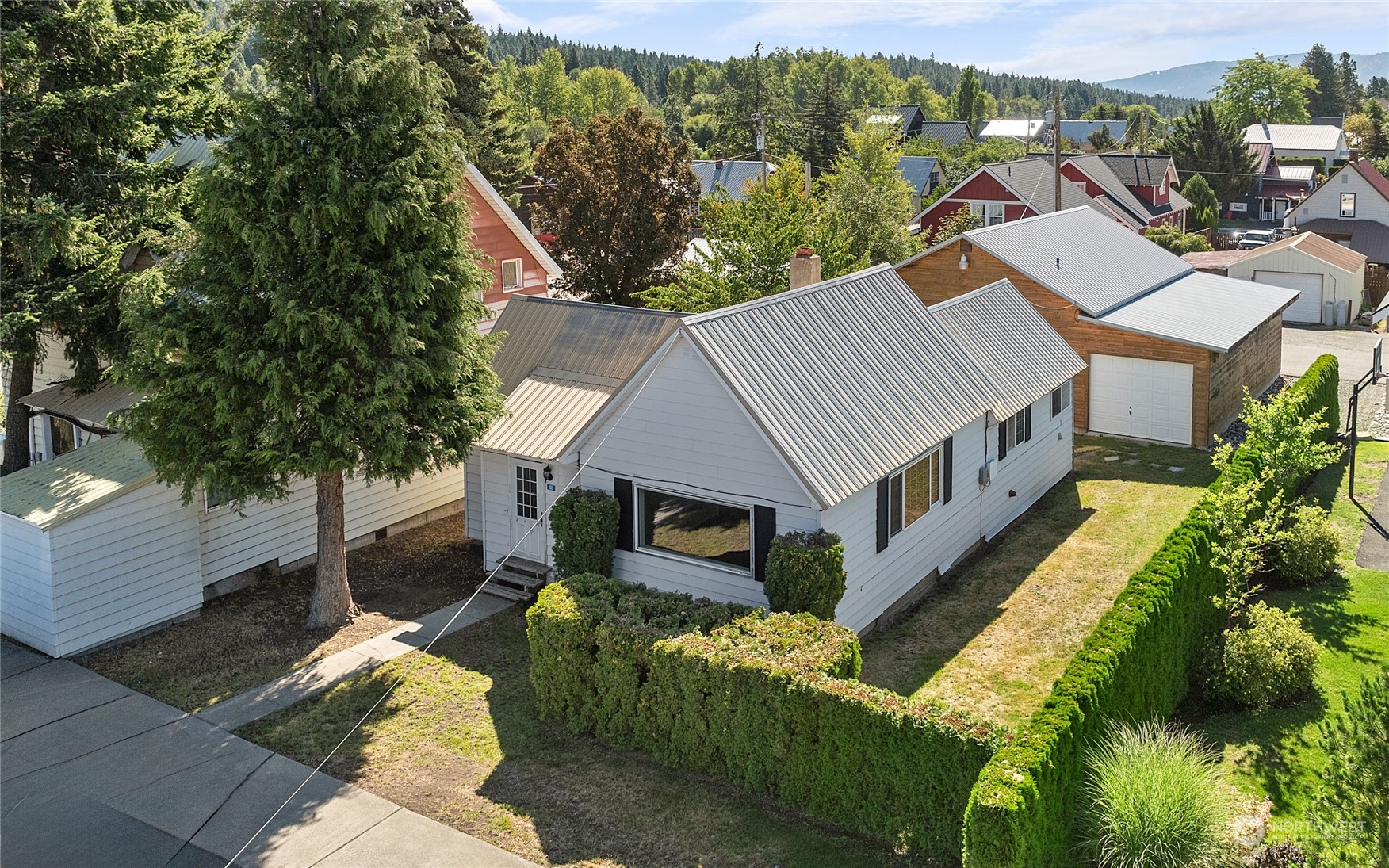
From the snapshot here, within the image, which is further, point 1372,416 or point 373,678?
point 1372,416

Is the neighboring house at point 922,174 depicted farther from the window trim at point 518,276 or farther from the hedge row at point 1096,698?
the hedge row at point 1096,698

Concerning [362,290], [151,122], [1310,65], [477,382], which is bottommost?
[477,382]

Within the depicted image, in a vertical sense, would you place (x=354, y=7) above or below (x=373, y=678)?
above

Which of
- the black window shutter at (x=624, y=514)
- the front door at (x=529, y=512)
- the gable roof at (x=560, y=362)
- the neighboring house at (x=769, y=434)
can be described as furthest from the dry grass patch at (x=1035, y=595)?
the gable roof at (x=560, y=362)

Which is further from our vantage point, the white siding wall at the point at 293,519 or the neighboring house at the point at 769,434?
the white siding wall at the point at 293,519

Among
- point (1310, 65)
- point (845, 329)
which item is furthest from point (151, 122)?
point (1310, 65)

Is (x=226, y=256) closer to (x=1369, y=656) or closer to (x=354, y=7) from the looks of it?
(x=354, y=7)

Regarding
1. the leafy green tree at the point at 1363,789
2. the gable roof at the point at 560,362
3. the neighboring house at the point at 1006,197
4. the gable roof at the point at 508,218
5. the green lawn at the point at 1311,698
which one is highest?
the neighboring house at the point at 1006,197
